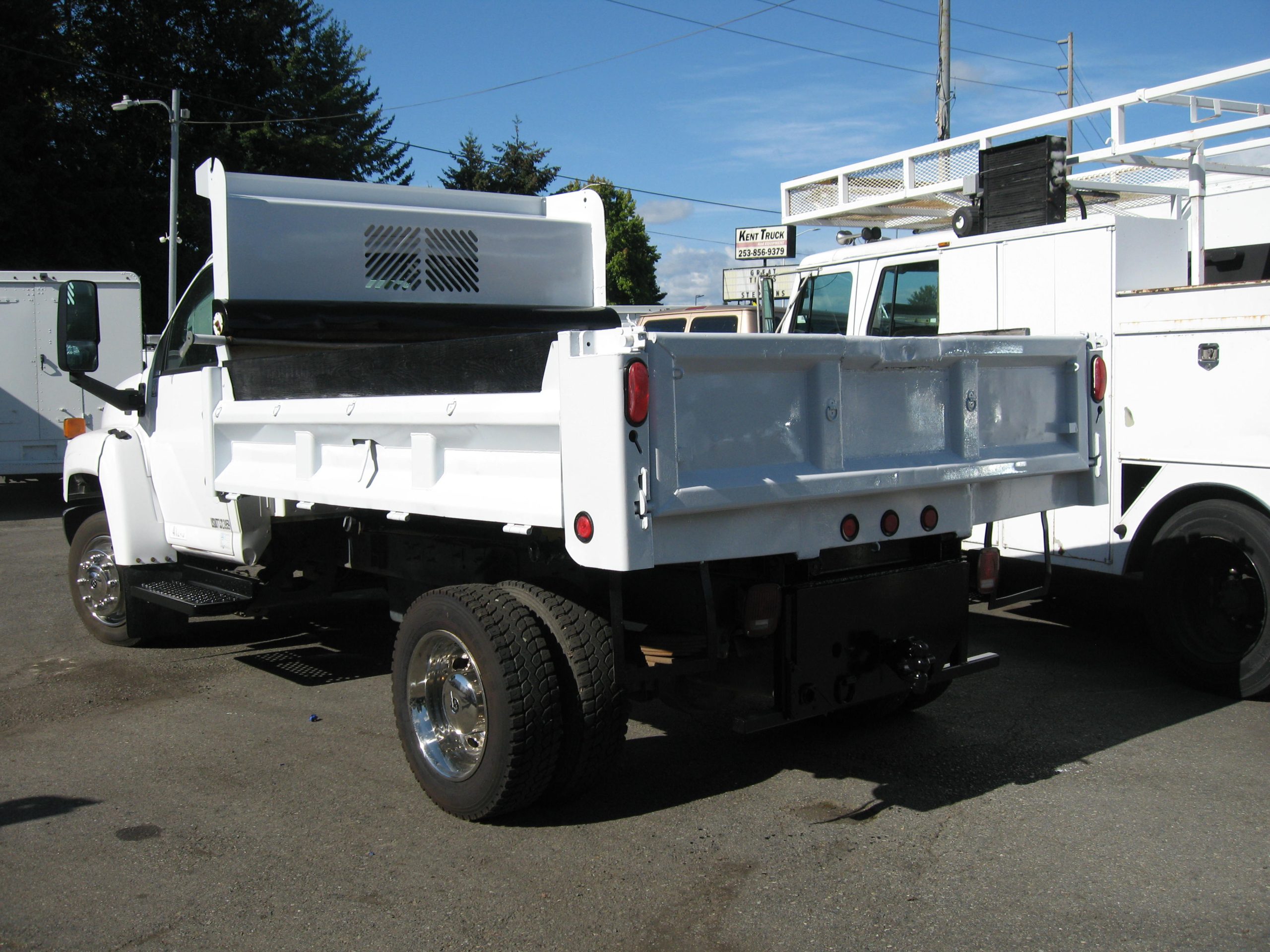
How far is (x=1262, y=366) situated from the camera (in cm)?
567

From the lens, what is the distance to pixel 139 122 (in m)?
32.7

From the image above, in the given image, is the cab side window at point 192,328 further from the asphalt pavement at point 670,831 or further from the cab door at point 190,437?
the asphalt pavement at point 670,831

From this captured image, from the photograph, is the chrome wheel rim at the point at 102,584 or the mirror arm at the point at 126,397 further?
the chrome wheel rim at the point at 102,584

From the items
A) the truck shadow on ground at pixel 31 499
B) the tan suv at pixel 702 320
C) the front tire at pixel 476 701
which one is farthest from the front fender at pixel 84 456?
the tan suv at pixel 702 320

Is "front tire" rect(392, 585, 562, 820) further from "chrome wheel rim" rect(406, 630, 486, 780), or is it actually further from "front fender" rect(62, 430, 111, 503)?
"front fender" rect(62, 430, 111, 503)

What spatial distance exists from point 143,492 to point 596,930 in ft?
15.5

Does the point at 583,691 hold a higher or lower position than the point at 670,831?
higher

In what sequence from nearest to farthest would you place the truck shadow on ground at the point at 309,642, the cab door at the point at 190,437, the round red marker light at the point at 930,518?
the round red marker light at the point at 930,518 → the cab door at the point at 190,437 → the truck shadow on ground at the point at 309,642

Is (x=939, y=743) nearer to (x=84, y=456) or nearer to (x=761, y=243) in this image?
(x=84, y=456)

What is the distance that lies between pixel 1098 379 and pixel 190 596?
5037 millimetres

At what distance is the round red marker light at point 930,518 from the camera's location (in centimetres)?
445

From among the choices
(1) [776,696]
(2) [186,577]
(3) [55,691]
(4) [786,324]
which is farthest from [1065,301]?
(3) [55,691]

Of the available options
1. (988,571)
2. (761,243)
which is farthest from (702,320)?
(988,571)

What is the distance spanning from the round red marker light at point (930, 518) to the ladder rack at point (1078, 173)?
378 centimetres
